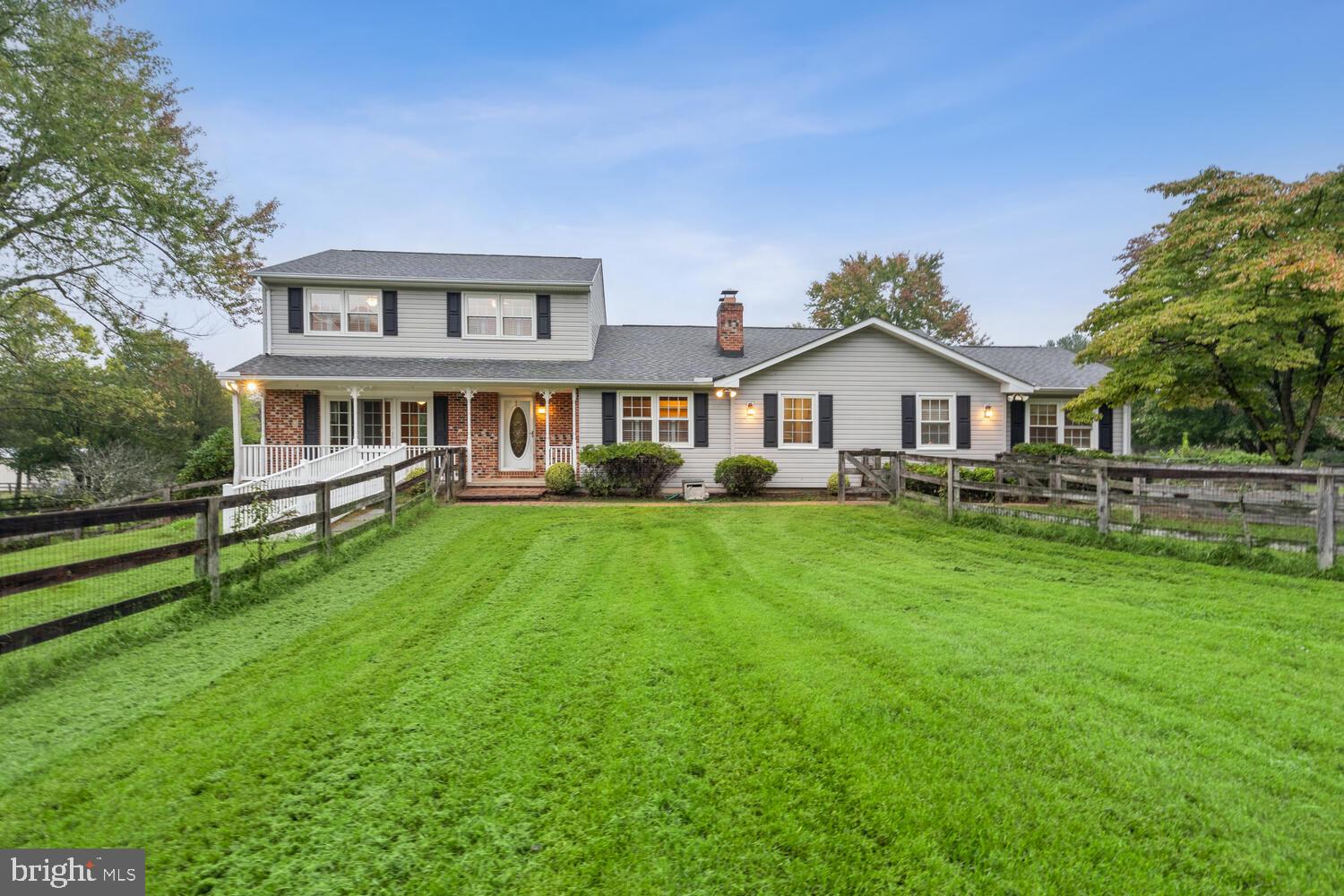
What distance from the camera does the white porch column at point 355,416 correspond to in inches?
544

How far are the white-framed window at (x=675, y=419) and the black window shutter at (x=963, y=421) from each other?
7.46 metres

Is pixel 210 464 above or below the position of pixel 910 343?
below

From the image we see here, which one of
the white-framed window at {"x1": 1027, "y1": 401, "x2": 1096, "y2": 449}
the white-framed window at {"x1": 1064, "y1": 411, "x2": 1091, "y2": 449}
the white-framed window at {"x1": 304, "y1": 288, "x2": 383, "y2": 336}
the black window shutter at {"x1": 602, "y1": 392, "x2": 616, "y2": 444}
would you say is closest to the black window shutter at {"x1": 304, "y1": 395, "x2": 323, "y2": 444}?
the white-framed window at {"x1": 304, "y1": 288, "x2": 383, "y2": 336}

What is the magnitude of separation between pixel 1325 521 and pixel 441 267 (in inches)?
731

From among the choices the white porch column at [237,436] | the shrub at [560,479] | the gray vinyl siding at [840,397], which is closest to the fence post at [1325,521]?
the gray vinyl siding at [840,397]

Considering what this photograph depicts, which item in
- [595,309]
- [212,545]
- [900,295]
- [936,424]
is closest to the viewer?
[212,545]

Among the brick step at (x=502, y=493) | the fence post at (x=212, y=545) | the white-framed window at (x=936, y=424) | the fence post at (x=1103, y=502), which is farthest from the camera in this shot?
the white-framed window at (x=936, y=424)

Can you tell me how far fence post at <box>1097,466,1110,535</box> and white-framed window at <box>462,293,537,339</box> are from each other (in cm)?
1326

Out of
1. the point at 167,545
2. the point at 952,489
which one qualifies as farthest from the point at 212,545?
the point at 952,489

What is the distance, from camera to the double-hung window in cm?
1522

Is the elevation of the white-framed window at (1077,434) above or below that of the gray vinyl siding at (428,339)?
below

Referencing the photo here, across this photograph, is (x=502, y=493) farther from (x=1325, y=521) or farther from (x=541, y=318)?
(x=1325, y=521)

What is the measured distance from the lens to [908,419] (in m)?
15.1

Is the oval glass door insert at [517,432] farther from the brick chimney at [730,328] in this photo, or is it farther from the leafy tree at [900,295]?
the leafy tree at [900,295]
